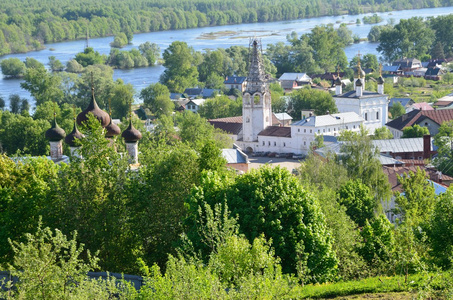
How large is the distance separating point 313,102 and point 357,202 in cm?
1966

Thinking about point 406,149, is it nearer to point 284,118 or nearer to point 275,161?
point 275,161

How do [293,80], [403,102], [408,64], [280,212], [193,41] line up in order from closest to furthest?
[280,212], [403,102], [293,80], [408,64], [193,41]

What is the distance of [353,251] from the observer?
12531 mm

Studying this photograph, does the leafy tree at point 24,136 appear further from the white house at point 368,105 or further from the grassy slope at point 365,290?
the grassy slope at point 365,290

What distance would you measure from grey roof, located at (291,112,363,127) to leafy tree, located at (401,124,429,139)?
2501 millimetres

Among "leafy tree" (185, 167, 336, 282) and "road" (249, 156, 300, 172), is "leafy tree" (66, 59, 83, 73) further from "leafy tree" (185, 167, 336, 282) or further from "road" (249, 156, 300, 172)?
"leafy tree" (185, 167, 336, 282)

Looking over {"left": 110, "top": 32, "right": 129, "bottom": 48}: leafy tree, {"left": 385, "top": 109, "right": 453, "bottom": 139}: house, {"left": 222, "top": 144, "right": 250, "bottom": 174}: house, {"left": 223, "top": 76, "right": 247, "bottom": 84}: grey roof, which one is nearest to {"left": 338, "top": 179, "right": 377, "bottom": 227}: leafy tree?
{"left": 222, "top": 144, "right": 250, "bottom": 174}: house

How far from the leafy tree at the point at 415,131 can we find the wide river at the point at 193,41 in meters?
19.8

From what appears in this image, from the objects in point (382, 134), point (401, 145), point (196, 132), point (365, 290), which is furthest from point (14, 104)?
point (365, 290)

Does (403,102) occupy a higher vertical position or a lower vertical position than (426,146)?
higher

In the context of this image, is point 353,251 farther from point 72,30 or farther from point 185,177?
point 72,30

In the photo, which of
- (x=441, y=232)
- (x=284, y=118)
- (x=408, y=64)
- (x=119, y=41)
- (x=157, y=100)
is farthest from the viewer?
(x=119, y=41)

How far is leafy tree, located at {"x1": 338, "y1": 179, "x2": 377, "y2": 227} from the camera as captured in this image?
1638 centimetres

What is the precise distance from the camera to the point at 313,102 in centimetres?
3581
